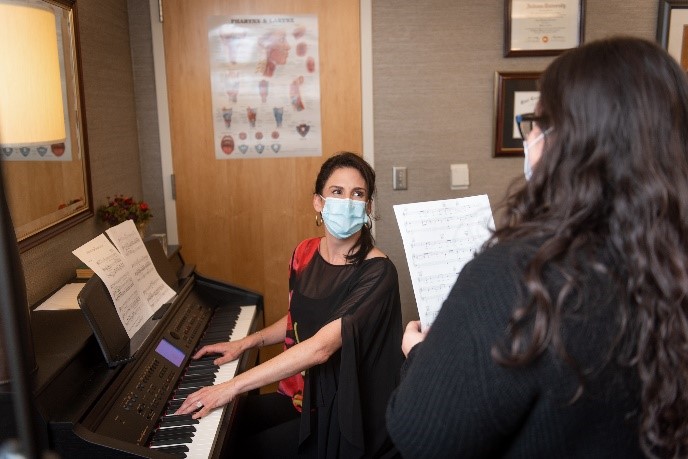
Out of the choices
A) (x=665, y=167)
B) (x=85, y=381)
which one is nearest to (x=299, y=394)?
(x=85, y=381)

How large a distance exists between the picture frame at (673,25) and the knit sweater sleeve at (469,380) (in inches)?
109

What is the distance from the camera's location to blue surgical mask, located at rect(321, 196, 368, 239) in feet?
6.57

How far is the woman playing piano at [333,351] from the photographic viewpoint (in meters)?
1.83

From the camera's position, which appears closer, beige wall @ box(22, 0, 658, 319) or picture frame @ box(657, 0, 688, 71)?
beige wall @ box(22, 0, 658, 319)

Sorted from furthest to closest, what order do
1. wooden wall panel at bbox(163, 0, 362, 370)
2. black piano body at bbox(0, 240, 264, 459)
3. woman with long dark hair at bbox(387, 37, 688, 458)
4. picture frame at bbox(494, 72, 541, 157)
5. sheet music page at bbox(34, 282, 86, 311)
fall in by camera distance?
picture frame at bbox(494, 72, 541, 157) < wooden wall panel at bbox(163, 0, 362, 370) < sheet music page at bbox(34, 282, 86, 311) < black piano body at bbox(0, 240, 264, 459) < woman with long dark hair at bbox(387, 37, 688, 458)

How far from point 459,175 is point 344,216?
4.14ft

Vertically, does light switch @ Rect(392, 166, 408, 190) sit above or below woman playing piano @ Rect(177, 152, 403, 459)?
above

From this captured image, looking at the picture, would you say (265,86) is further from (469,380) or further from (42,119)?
(469,380)

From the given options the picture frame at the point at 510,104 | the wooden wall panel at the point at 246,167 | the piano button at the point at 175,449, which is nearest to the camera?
the piano button at the point at 175,449

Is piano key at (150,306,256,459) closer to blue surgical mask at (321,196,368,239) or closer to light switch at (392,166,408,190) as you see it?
blue surgical mask at (321,196,368,239)

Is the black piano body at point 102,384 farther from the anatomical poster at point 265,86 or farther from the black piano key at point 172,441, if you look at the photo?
the anatomical poster at point 265,86

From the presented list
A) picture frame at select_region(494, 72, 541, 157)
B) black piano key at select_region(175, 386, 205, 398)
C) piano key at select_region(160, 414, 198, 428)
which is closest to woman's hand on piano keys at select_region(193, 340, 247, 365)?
black piano key at select_region(175, 386, 205, 398)

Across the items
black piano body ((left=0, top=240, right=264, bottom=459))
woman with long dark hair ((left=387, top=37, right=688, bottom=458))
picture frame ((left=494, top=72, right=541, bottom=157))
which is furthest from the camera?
picture frame ((left=494, top=72, right=541, bottom=157))

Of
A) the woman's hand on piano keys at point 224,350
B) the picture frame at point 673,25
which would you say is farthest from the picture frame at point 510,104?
the woman's hand on piano keys at point 224,350
